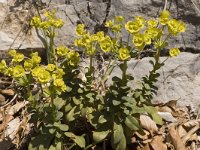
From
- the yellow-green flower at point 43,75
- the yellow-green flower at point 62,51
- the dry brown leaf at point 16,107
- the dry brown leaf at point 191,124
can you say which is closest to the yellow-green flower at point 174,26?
the yellow-green flower at point 62,51

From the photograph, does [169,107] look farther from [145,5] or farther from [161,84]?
[145,5]

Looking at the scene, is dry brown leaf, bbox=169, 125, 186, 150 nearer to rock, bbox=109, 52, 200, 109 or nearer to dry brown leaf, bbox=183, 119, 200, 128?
dry brown leaf, bbox=183, 119, 200, 128

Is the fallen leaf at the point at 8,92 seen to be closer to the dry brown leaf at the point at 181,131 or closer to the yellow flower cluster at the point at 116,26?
the yellow flower cluster at the point at 116,26

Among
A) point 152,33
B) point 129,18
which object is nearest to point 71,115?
point 152,33

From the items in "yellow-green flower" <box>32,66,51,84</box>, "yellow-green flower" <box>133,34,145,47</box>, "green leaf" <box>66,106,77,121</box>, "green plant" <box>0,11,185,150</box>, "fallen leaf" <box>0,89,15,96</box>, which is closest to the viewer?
"yellow-green flower" <box>32,66,51,84</box>

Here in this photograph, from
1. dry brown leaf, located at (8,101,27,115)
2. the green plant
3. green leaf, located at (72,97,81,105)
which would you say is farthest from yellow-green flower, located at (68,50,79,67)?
dry brown leaf, located at (8,101,27,115)

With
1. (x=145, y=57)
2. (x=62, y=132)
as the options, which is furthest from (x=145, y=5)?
(x=62, y=132)
